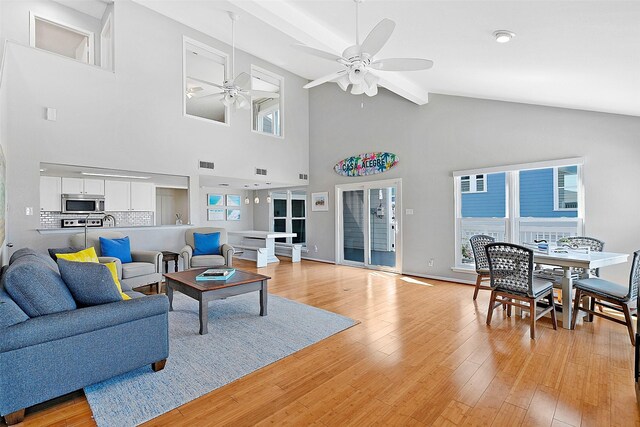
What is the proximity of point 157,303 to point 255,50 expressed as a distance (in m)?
6.16

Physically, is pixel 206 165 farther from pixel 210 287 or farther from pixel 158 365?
pixel 158 365

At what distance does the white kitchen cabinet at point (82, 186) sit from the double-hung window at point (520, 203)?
294 inches

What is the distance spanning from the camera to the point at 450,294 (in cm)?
483

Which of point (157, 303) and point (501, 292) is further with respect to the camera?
point (501, 292)

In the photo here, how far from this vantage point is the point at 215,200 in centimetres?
955

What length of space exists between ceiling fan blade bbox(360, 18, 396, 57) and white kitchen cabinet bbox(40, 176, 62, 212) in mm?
6706

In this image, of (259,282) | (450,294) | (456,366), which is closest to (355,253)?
(450,294)

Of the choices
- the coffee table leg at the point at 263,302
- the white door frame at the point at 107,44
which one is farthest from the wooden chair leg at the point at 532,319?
the white door frame at the point at 107,44

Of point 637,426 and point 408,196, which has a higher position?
point 408,196

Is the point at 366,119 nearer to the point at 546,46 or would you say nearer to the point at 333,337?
the point at 546,46

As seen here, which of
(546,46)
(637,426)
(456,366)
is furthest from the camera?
(546,46)

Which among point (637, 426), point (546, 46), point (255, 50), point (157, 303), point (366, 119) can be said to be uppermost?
point (255, 50)

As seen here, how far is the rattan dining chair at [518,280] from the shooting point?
126 inches

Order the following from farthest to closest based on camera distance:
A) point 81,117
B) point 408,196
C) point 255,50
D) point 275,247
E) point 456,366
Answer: point 275,247 < point 255,50 < point 408,196 < point 81,117 < point 456,366
